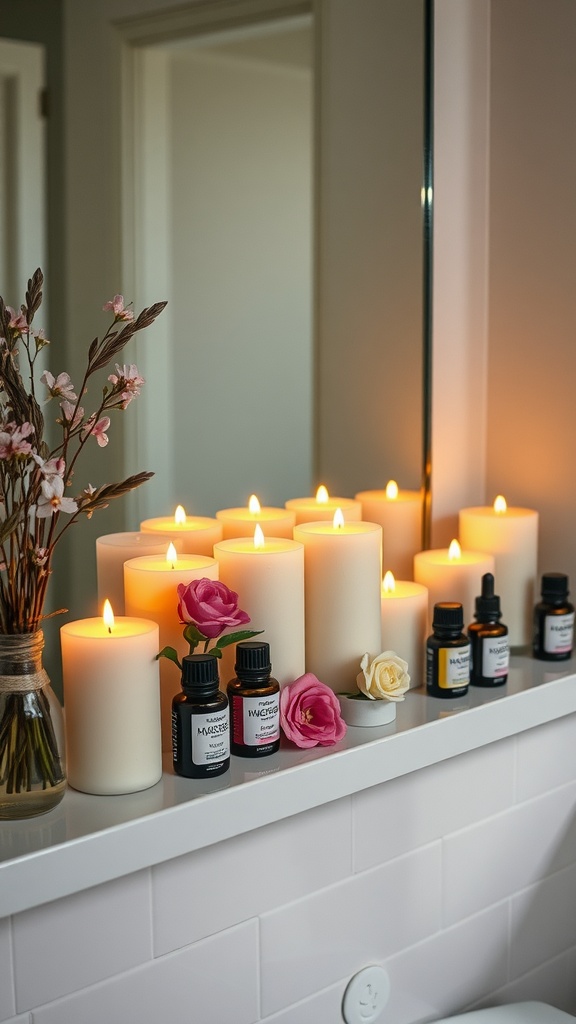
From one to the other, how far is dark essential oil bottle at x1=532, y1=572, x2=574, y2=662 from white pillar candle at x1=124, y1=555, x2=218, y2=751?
48cm

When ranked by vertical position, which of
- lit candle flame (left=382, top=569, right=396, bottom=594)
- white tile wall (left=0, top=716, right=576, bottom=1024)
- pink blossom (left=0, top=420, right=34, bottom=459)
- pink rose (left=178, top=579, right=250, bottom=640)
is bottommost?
white tile wall (left=0, top=716, right=576, bottom=1024)

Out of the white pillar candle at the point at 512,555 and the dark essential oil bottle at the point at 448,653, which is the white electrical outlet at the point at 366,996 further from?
the white pillar candle at the point at 512,555

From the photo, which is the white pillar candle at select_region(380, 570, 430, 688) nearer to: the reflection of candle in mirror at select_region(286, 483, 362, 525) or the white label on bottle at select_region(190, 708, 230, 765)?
the reflection of candle in mirror at select_region(286, 483, 362, 525)

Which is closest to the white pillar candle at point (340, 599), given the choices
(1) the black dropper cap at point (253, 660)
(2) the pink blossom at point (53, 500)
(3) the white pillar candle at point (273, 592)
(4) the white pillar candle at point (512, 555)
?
(3) the white pillar candle at point (273, 592)

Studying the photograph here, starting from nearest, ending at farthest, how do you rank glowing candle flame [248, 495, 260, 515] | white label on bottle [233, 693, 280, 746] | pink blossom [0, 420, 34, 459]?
pink blossom [0, 420, 34, 459]
white label on bottle [233, 693, 280, 746]
glowing candle flame [248, 495, 260, 515]

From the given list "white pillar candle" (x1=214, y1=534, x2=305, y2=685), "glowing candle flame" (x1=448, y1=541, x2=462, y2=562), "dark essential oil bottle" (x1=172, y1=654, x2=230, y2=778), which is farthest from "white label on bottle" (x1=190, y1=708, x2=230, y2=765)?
"glowing candle flame" (x1=448, y1=541, x2=462, y2=562)

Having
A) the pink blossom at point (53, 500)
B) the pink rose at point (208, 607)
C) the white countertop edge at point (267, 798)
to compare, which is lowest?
the white countertop edge at point (267, 798)

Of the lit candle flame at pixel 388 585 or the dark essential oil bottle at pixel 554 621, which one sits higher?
the lit candle flame at pixel 388 585

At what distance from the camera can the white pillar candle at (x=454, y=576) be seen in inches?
54.4

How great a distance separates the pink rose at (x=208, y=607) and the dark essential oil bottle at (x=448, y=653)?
11.3 inches

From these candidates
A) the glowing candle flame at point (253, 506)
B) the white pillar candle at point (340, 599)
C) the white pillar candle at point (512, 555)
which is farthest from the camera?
the white pillar candle at point (512, 555)

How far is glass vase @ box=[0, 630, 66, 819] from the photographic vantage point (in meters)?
0.97

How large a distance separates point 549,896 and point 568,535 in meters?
0.46

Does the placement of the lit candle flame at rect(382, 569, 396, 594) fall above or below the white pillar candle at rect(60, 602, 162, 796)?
above
